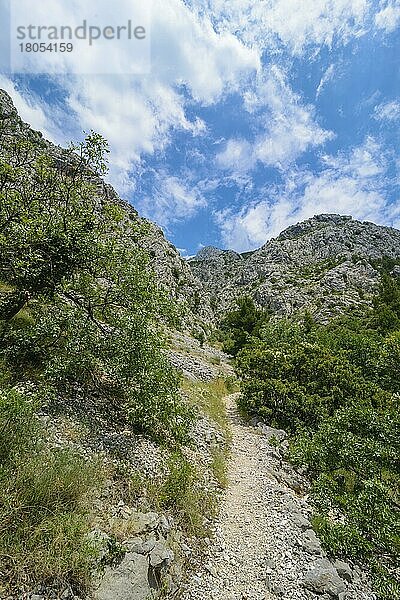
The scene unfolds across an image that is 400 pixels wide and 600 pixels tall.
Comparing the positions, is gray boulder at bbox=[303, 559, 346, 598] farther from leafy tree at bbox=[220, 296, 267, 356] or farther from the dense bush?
leafy tree at bbox=[220, 296, 267, 356]

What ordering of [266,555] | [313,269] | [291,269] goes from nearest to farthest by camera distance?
[266,555], [313,269], [291,269]

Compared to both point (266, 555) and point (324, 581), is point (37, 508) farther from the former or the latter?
point (324, 581)

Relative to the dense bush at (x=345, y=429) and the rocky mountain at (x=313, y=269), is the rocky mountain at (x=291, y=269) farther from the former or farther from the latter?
the dense bush at (x=345, y=429)

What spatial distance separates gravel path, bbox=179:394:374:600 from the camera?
6398 mm

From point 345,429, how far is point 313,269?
70.7 m

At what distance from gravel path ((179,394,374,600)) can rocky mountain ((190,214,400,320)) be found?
45.1 m

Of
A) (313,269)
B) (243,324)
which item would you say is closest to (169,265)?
(243,324)

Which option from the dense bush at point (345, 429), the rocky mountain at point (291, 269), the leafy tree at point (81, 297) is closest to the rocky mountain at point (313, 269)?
the rocky mountain at point (291, 269)

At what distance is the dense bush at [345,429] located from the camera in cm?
780

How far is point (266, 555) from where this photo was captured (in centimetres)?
742

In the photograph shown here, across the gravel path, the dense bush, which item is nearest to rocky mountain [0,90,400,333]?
the dense bush

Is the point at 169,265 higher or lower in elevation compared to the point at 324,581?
higher

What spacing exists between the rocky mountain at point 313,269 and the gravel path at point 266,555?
45.1 m

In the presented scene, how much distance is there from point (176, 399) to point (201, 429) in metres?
4.00
